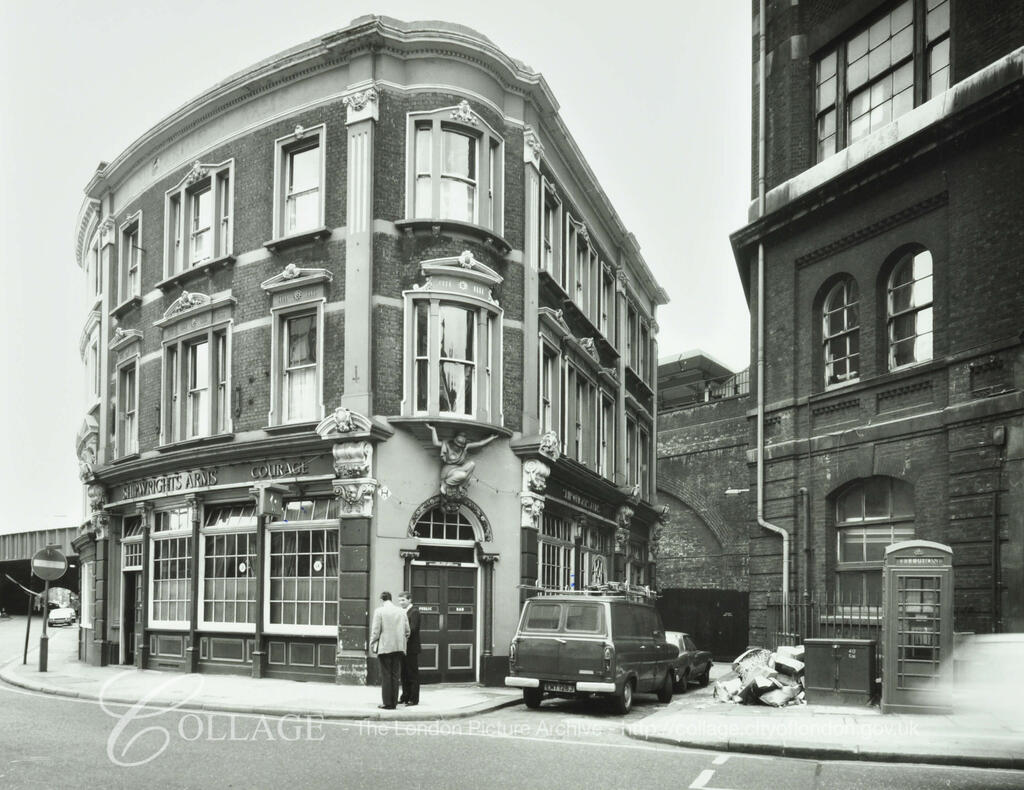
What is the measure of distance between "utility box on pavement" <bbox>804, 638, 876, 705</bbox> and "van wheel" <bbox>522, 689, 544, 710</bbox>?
154 inches

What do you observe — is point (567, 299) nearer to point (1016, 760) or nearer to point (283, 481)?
point (283, 481)

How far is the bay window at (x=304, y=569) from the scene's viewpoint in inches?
810

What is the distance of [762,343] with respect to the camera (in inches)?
809

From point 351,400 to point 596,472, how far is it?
386 inches

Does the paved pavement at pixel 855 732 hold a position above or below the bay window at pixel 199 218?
below

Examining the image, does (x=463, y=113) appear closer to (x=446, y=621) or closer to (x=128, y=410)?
(x=446, y=621)

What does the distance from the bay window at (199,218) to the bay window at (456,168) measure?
4387 millimetres

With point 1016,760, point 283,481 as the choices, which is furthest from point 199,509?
point 1016,760

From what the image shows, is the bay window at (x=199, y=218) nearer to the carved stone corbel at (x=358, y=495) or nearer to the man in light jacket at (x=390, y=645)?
the carved stone corbel at (x=358, y=495)

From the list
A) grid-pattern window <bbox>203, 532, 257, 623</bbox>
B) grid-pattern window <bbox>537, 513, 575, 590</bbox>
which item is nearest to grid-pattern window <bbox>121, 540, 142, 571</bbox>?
grid-pattern window <bbox>203, 532, 257, 623</bbox>

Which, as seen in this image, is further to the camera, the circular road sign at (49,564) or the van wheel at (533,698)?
the circular road sign at (49,564)

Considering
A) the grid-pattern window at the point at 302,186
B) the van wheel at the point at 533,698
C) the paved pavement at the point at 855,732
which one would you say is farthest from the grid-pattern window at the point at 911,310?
the grid-pattern window at the point at 302,186

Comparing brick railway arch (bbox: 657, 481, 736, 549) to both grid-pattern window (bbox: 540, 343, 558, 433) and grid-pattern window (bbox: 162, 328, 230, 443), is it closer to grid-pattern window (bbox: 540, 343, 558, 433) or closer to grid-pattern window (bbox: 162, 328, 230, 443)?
grid-pattern window (bbox: 540, 343, 558, 433)

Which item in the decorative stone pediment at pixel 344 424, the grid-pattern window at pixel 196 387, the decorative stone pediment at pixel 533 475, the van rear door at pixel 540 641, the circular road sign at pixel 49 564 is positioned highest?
the grid-pattern window at pixel 196 387
